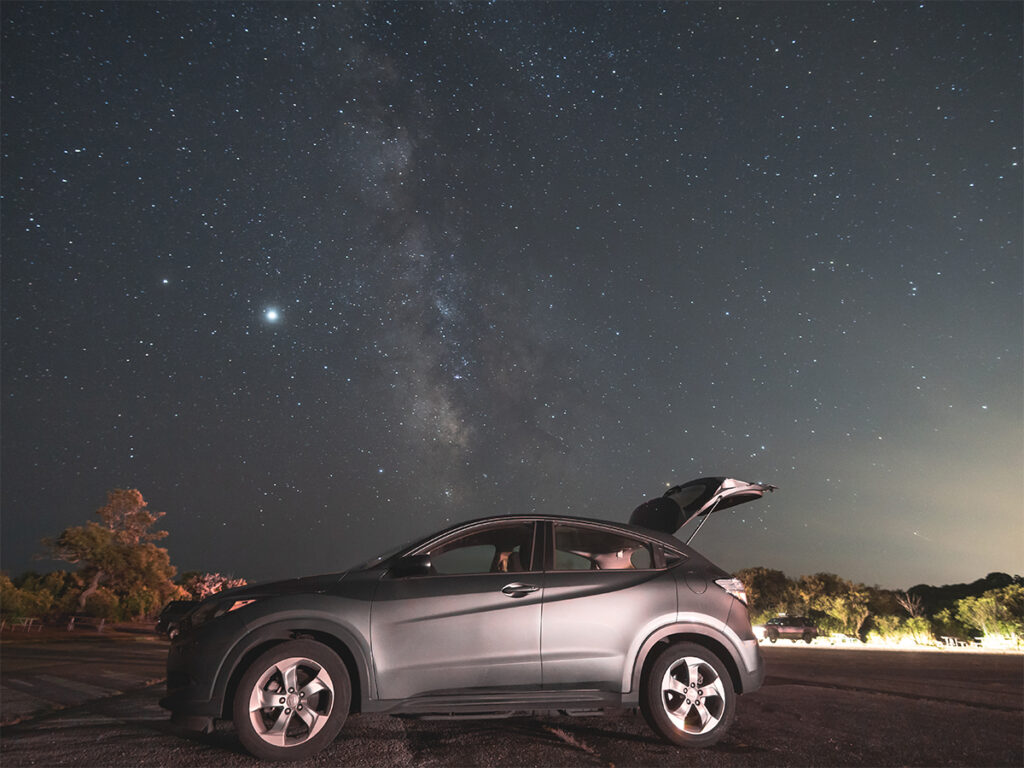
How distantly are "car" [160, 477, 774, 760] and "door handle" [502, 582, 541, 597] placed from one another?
0.01m

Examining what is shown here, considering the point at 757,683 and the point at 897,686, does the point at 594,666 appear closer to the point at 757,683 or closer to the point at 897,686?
the point at 757,683

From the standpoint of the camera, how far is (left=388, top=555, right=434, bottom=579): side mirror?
15.7 ft

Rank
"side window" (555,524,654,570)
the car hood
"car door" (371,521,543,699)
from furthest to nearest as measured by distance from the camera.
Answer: the car hood
"side window" (555,524,654,570)
"car door" (371,521,543,699)

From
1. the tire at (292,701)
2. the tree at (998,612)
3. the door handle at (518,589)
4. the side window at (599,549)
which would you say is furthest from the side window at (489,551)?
the tree at (998,612)

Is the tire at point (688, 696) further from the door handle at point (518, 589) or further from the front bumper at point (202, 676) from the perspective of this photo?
the front bumper at point (202, 676)

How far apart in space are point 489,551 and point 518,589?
458mm

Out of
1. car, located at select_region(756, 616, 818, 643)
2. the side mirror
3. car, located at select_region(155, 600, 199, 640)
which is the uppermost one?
the side mirror

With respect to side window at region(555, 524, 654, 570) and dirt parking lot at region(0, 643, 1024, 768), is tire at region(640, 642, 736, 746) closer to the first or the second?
dirt parking lot at region(0, 643, 1024, 768)

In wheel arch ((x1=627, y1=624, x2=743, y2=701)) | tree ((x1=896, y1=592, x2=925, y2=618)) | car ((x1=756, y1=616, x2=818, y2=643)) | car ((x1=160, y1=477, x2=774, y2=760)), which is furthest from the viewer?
tree ((x1=896, y1=592, x2=925, y2=618))

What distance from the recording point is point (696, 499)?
280 inches

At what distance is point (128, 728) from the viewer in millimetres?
5625

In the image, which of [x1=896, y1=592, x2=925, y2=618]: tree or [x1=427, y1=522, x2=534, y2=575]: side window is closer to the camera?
[x1=427, y1=522, x2=534, y2=575]: side window

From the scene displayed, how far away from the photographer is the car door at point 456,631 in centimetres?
468

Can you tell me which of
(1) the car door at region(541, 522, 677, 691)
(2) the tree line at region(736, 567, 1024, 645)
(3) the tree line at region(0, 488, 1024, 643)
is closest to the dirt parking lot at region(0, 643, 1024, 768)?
(1) the car door at region(541, 522, 677, 691)
